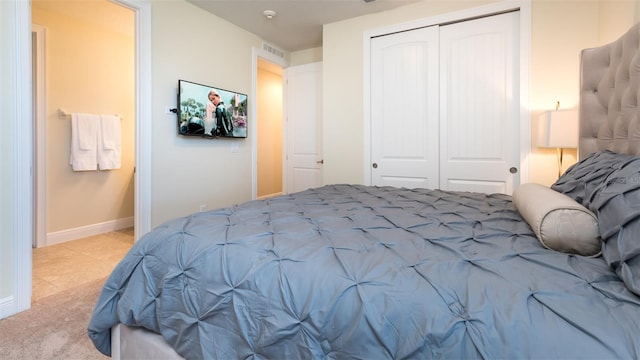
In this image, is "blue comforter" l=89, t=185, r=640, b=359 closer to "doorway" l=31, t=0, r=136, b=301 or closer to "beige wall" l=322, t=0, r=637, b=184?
"beige wall" l=322, t=0, r=637, b=184

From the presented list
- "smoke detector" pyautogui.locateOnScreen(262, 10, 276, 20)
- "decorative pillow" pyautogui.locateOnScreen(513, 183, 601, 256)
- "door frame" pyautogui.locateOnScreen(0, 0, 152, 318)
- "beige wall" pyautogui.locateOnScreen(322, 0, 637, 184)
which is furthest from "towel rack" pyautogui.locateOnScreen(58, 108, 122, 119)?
"decorative pillow" pyautogui.locateOnScreen(513, 183, 601, 256)

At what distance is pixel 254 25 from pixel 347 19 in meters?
1.15

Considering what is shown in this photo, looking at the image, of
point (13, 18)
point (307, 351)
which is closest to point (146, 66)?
point (13, 18)

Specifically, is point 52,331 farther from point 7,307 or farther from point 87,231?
point 87,231

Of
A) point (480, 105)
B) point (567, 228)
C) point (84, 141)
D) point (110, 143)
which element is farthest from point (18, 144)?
point (480, 105)

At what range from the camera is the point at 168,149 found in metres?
3.09

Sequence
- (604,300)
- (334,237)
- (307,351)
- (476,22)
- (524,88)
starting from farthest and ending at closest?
(476,22) → (524,88) → (334,237) → (307,351) → (604,300)

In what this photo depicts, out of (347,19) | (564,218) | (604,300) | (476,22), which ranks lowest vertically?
(604,300)

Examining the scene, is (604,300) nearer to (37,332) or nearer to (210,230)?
(210,230)

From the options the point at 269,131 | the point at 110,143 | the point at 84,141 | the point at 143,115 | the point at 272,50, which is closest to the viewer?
the point at 143,115

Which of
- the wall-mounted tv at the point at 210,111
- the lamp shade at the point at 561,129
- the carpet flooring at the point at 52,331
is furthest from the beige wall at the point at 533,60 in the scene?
the carpet flooring at the point at 52,331

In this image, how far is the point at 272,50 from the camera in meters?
4.35

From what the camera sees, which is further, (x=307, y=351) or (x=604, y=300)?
(x=307, y=351)

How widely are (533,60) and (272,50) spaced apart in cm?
314
